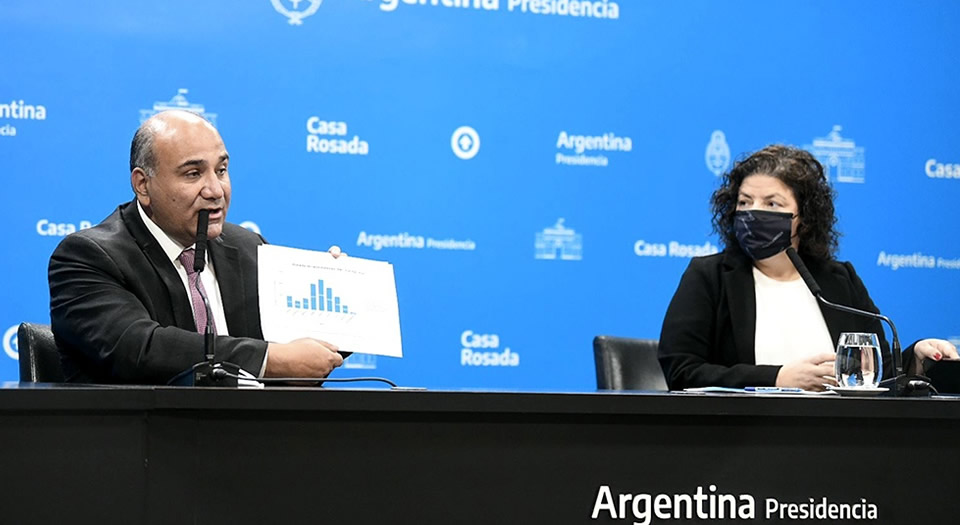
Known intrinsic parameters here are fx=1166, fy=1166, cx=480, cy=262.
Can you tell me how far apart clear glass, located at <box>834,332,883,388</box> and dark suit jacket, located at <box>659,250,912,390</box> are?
76 cm

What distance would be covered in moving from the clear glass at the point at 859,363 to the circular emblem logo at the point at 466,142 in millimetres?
2140

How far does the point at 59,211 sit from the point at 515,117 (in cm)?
165

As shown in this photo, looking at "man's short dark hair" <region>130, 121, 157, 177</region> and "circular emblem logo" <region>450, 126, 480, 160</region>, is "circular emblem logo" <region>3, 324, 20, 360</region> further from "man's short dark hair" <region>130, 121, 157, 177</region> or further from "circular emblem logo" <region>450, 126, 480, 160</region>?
"circular emblem logo" <region>450, 126, 480, 160</region>

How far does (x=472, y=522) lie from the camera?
1943mm

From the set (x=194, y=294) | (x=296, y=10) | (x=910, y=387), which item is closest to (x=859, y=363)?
(x=910, y=387)

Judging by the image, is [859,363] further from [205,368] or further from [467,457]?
[205,368]

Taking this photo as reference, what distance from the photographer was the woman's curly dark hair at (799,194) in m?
3.39

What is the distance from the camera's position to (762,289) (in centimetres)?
332

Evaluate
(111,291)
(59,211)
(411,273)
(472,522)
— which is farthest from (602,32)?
(472,522)

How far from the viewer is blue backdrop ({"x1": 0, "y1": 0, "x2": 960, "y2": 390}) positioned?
156 inches

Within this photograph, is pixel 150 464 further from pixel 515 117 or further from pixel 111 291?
pixel 515 117

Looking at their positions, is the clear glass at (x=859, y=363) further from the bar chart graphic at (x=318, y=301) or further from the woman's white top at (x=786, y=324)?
the bar chart graphic at (x=318, y=301)

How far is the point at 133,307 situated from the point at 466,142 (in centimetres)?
191

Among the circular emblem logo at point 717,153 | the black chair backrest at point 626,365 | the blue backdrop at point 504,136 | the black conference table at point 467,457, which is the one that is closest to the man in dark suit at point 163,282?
the black conference table at point 467,457
